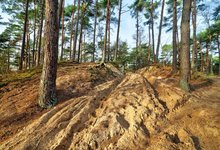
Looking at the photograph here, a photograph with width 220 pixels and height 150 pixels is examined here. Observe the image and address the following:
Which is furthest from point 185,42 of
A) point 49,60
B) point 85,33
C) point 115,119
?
point 85,33

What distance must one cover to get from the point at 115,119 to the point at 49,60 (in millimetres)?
2650

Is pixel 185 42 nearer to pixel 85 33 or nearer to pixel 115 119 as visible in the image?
pixel 115 119

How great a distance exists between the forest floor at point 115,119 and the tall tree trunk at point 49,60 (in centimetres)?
30

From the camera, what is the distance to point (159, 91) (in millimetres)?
5324

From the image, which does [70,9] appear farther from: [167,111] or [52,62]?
[167,111]

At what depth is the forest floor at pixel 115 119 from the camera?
3316 mm

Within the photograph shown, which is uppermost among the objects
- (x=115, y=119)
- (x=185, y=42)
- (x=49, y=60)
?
(x=185, y=42)

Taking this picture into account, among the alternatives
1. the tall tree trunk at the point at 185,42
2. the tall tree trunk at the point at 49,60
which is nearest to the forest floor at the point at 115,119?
the tall tree trunk at the point at 49,60

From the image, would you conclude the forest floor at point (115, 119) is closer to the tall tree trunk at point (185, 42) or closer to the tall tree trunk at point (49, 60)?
the tall tree trunk at point (49, 60)

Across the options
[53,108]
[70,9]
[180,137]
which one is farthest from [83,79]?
[70,9]

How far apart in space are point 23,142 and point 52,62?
240 cm

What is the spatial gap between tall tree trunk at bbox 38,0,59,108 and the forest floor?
0.30 m

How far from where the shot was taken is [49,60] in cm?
492

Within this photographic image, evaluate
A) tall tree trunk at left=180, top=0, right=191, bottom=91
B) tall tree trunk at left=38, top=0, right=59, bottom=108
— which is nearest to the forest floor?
tall tree trunk at left=38, top=0, right=59, bottom=108
